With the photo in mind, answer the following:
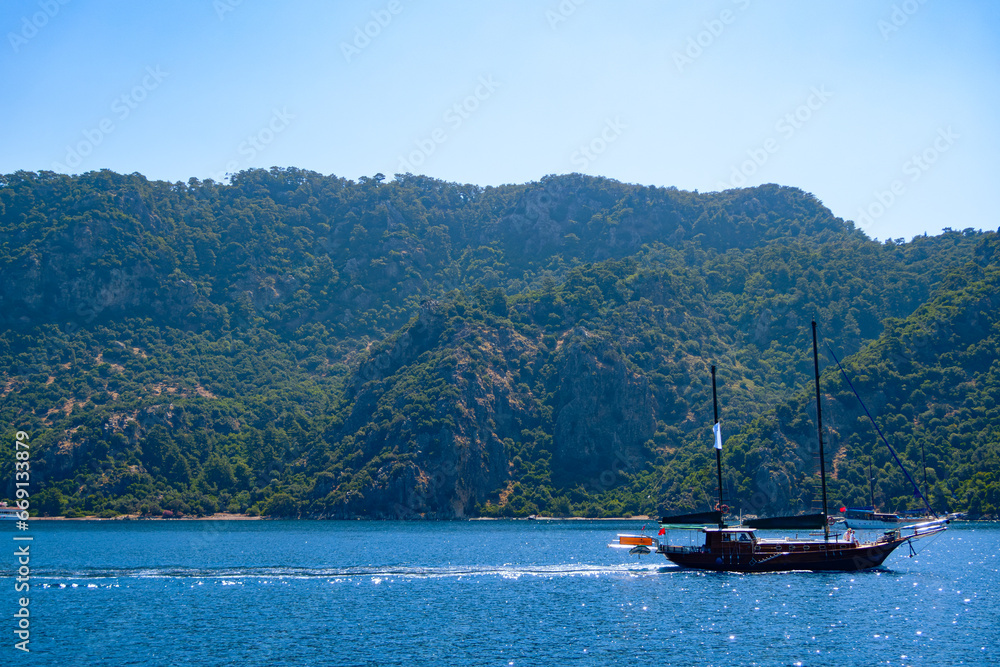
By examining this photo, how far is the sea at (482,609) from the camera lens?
52.1 m

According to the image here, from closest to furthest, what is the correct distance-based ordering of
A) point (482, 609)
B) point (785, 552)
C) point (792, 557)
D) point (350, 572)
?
point (482, 609) → point (792, 557) → point (785, 552) → point (350, 572)

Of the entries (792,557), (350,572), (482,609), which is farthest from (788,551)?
(350,572)

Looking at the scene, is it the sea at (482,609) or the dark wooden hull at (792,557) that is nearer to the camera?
the sea at (482,609)

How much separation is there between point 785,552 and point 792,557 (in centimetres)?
73

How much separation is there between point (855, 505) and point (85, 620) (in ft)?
404

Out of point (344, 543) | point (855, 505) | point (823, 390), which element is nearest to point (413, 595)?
point (344, 543)

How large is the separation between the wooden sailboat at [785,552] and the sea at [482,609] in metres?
1.73

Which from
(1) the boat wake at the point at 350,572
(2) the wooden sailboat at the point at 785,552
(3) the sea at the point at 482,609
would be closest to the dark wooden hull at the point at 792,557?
(2) the wooden sailboat at the point at 785,552

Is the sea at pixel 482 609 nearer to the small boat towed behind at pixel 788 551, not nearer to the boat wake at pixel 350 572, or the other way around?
the boat wake at pixel 350 572

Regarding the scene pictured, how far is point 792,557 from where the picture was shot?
84.5 meters

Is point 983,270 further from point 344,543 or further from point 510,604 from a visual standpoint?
point 510,604

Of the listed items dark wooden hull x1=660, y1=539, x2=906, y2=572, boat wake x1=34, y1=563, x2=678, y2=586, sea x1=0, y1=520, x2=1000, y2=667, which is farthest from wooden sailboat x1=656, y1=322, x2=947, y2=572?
boat wake x1=34, y1=563, x2=678, y2=586

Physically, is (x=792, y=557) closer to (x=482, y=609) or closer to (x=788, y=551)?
(x=788, y=551)

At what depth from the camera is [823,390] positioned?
574ft
